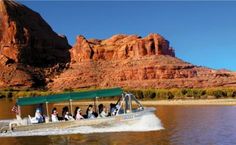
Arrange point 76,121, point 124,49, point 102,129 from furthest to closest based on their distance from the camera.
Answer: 1. point 124,49
2. point 76,121
3. point 102,129

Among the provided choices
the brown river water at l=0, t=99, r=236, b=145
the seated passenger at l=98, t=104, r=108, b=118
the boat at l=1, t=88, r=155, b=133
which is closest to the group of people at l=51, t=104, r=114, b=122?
the seated passenger at l=98, t=104, r=108, b=118

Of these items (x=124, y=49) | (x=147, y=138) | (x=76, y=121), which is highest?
(x=124, y=49)

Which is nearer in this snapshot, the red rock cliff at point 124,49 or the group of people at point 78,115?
the group of people at point 78,115

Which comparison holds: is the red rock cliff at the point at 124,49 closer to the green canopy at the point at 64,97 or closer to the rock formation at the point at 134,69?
the rock formation at the point at 134,69

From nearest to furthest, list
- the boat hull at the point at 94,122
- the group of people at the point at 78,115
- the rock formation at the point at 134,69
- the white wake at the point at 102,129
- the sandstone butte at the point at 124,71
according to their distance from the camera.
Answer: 1. the white wake at the point at 102,129
2. the boat hull at the point at 94,122
3. the group of people at the point at 78,115
4. the rock formation at the point at 134,69
5. the sandstone butte at the point at 124,71

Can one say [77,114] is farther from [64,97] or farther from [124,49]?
[124,49]

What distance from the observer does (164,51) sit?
174375mm

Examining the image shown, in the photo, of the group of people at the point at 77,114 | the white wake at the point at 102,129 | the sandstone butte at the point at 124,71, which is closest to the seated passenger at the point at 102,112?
the group of people at the point at 77,114

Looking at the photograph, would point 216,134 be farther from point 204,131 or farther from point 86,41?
point 86,41

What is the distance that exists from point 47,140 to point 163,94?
218 feet

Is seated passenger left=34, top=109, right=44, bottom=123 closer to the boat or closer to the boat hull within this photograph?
the boat

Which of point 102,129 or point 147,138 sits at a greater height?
point 102,129

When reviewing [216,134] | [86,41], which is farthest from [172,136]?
[86,41]

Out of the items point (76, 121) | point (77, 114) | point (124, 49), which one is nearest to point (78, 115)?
point (77, 114)
